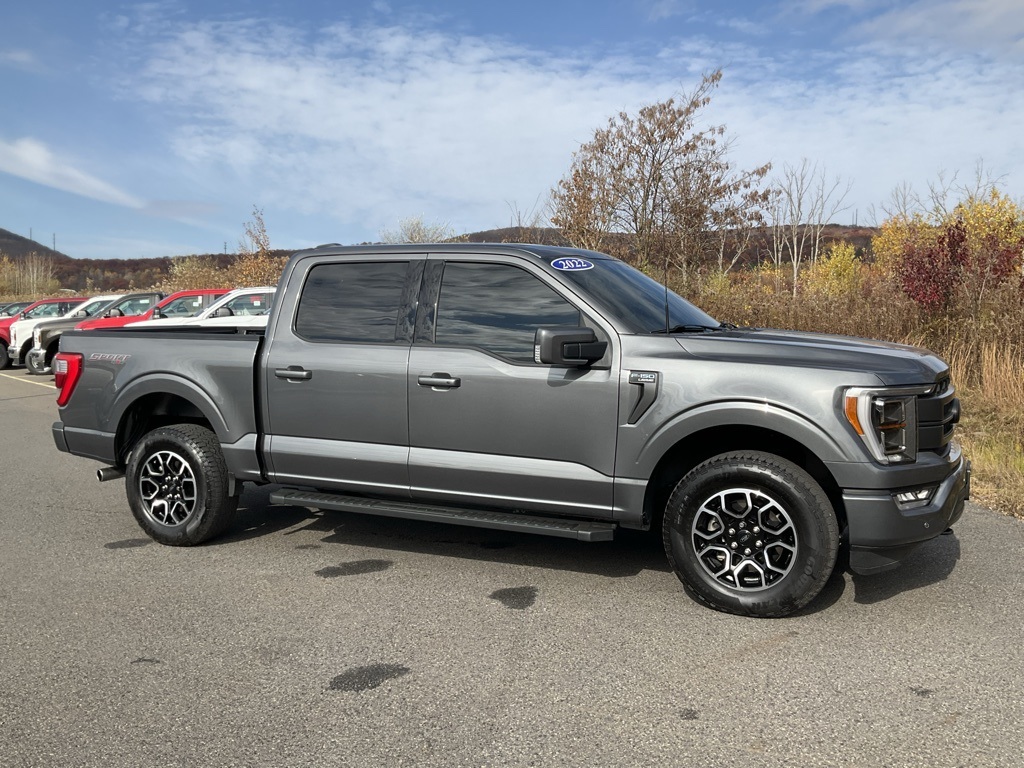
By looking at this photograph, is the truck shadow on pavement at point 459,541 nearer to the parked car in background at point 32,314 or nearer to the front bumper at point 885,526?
the front bumper at point 885,526

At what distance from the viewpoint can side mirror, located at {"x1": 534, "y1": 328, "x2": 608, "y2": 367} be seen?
4422 millimetres

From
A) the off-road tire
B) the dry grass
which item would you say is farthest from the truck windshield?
the off-road tire

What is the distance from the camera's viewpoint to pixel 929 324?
467 inches

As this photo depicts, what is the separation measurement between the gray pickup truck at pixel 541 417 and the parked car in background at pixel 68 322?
1519 centimetres

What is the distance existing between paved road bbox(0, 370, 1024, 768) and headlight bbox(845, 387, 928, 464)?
0.87 m

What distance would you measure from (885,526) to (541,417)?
180 cm

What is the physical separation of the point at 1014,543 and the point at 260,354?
16.6 feet

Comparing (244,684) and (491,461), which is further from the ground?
(491,461)

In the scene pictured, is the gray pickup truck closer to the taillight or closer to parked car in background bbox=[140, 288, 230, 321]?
the taillight

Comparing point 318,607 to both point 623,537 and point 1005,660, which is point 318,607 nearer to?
point 623,537

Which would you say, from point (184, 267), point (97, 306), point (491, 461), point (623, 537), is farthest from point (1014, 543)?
point (184, 267)

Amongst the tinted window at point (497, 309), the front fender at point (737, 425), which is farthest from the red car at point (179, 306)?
the front fender at point (737, 425)

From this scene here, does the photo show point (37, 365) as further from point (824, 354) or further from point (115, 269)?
point (115, 269)

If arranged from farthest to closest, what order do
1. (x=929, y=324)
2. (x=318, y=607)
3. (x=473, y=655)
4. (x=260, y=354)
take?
(x=929, y=324) < (x=260, y=354) < (x=318, y=607) < (x=473, y=655)
